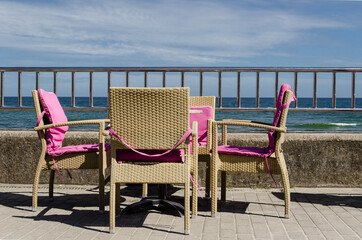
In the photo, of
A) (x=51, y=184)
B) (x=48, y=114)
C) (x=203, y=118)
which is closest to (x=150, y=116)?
(x=48, y=114)

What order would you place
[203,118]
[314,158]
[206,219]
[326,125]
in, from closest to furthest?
[206,219] < [203,118] < [314,158] < [326,125]

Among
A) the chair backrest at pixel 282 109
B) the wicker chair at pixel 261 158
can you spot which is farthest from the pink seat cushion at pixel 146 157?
the chair backrest at pixel 282 109

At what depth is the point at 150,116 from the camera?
3.76m

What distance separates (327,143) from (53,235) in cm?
348

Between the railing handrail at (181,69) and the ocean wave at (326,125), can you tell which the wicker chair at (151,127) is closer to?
the railing handrail at (181,69)

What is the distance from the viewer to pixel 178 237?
361 cm

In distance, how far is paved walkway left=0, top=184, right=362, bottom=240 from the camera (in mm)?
3697

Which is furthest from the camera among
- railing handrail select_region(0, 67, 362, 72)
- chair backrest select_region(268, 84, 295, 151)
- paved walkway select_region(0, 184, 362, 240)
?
railing handrail select_region(0, 67, 362, 72)

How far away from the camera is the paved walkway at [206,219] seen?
3697mm

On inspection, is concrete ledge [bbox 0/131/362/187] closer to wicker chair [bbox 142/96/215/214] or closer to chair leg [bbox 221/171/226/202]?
wicker chair [bbox 142/96/215/214]

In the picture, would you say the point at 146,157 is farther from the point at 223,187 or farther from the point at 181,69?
the point at 181,69

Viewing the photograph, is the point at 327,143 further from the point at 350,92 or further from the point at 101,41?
the point at 101,41

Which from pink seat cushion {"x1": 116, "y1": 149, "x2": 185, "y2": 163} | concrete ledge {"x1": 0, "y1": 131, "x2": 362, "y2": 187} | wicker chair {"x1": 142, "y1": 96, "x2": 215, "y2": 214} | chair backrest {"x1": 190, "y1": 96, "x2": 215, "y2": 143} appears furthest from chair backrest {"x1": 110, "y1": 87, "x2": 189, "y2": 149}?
concrete ledge {"x1": 0, "y1": 131, "x2": 362, "y2": 187}

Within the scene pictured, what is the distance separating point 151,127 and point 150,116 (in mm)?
88
